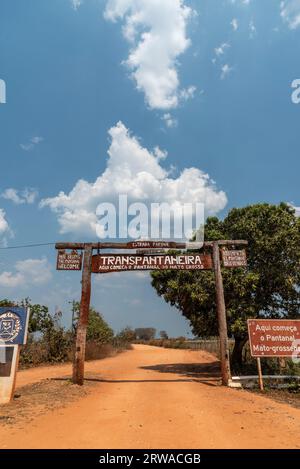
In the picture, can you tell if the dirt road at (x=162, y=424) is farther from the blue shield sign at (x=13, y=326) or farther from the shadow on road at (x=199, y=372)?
the shadow on road at (x=199, y=372)

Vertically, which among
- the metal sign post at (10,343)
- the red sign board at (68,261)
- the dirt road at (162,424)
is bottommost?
the dirt road at (162,424)

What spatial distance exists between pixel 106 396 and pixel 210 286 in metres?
8.35

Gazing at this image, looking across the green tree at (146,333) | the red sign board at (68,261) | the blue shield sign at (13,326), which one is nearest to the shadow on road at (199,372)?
the red sign board at (68,261)

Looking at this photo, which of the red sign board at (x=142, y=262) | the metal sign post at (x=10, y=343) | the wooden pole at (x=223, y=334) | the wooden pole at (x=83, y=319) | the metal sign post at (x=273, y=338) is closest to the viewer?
the metal sign post at (x=10, y=343)

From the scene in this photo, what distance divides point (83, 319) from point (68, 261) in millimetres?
2101

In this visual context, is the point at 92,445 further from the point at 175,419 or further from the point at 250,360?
the point at 250,360

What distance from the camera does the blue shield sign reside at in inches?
384

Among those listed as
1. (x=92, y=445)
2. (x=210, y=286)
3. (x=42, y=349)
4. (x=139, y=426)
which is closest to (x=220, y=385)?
(x=210, y=286)

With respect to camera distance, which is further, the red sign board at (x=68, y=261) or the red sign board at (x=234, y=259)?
the red sign board at (x=234, y=259)

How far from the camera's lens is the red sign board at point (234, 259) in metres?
13.5

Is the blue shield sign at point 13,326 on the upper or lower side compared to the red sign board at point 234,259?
lower

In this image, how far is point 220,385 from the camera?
12.4 m

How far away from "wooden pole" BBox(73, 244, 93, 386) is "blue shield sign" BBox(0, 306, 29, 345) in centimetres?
271

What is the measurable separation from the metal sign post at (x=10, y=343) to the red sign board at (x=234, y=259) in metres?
7.21
